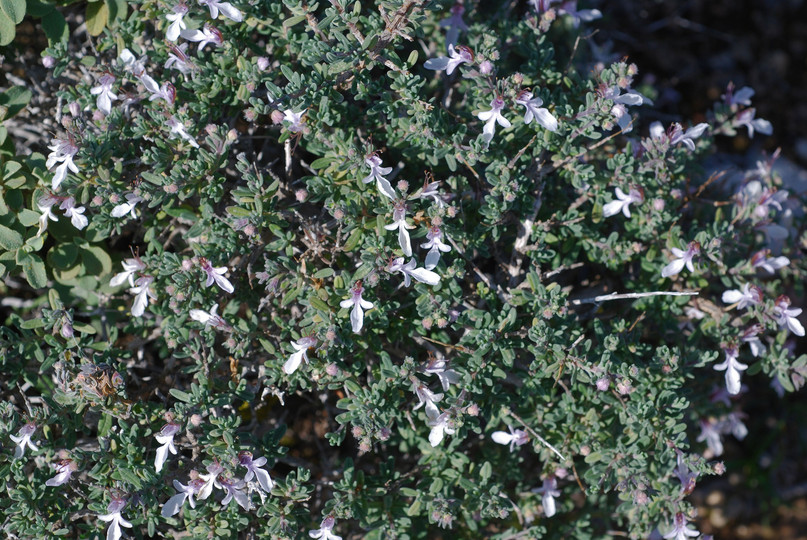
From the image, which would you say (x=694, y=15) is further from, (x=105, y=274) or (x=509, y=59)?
(x=105, y=274)

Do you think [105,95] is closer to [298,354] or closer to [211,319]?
[211,319]

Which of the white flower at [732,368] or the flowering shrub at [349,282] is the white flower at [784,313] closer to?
the flowering shrub at [349,282]

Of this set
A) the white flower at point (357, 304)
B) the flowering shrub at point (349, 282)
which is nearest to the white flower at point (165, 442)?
the flowering shrub at point (349, 282)

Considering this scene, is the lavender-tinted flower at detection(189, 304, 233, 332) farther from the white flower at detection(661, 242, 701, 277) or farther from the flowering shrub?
the white flower at detection(661, 242, 701, 277)

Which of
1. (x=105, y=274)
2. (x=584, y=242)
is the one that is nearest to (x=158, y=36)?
(x=105, y=274)

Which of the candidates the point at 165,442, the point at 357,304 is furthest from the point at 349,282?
the point at 165,442

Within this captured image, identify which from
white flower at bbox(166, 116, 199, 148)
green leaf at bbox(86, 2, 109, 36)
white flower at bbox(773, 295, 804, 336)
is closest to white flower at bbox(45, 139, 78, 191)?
white flower at bbox(166, 116, 199, 148)
